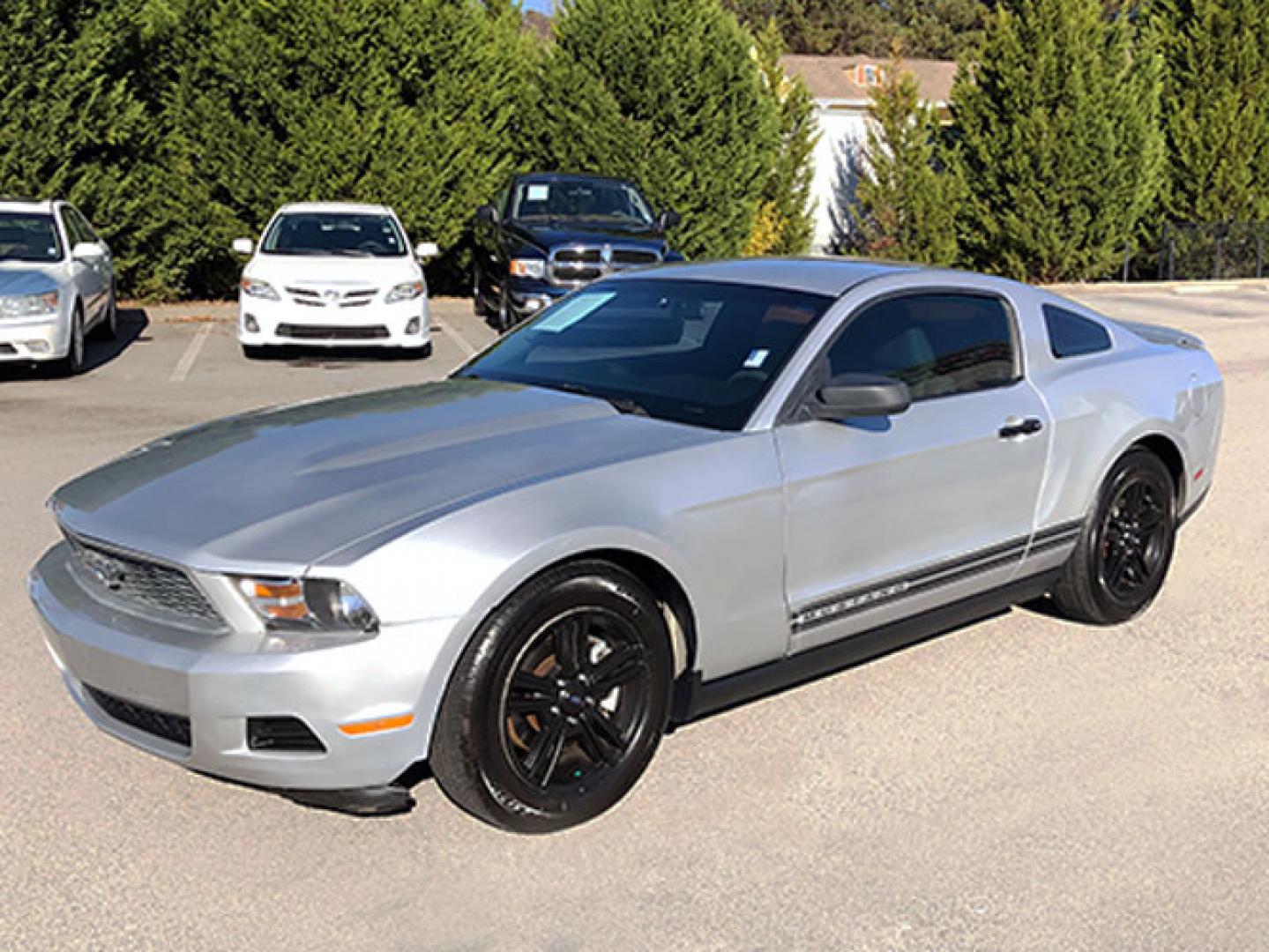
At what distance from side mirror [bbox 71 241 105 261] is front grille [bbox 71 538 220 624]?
9.77m

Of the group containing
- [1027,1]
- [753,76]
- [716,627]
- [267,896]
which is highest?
[1027,1]

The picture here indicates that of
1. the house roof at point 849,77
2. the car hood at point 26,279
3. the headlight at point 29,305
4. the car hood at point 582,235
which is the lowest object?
→ the headlight at point 29,305

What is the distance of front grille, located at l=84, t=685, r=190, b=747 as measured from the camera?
3463mm

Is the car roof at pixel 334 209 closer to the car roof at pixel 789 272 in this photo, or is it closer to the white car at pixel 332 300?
the white car at pixel 332 300

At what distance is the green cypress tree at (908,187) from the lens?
982 inches

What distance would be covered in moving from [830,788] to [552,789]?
0.87 meters

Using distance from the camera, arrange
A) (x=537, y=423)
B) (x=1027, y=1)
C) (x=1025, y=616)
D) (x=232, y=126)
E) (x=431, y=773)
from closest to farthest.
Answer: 1. (x=431, y=773)
2. (x=537, y=423)
3. (x=1025, y=616)
4. (x=232, y=126)
5. (x=1027, y=1)

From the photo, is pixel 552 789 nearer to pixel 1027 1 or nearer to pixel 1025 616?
pixel 1025 616

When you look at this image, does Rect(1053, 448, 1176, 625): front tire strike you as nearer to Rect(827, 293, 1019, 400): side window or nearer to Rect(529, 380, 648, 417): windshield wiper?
Rect(827, 293, 1019, 400): side window

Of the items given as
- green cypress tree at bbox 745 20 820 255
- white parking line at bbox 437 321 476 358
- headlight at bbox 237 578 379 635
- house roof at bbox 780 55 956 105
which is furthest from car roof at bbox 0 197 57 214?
house roof at bbox 780 55 956 105

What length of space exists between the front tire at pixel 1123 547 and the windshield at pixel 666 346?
156 cm

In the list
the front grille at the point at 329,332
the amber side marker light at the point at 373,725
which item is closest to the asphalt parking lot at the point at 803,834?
the amber side marker light at the point at 373,725

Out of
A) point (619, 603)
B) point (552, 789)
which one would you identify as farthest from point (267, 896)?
point (619, 603)

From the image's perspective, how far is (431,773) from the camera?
368 cm
